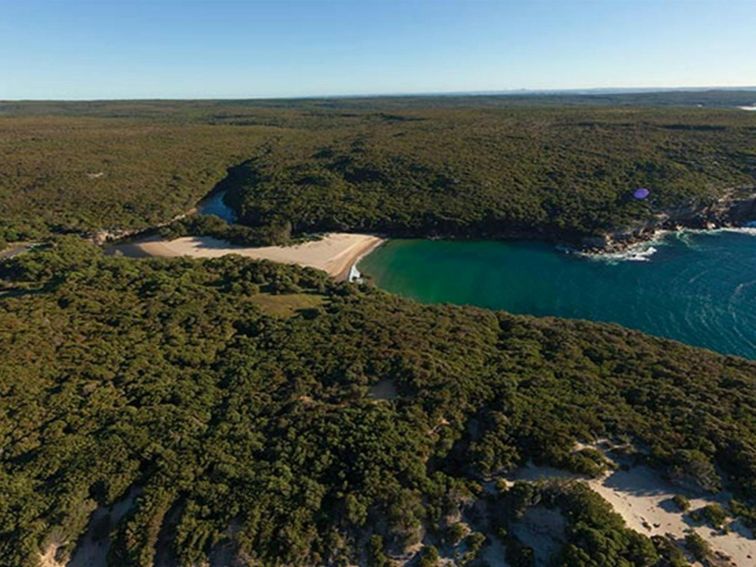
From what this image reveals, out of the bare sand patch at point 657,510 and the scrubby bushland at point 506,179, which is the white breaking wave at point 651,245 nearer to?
the scrubby bushland at point 506,179

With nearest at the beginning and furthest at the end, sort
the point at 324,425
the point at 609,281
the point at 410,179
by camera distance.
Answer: the point at 324,425 → the point at 609,281 → the point at 410,179

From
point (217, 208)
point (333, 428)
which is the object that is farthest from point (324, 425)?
point (217, 208)

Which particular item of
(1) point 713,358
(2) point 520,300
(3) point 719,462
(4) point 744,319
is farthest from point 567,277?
(3) point 719,462

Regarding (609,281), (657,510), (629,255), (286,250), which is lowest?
(609,281)

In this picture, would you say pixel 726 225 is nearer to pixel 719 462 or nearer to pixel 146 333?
pixel 719 462

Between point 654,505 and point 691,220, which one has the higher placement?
point 691,220

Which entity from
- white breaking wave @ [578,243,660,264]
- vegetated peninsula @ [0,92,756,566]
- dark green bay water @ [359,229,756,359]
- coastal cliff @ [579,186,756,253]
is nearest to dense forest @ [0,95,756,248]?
coastal cliff @ [579,186,756,253]

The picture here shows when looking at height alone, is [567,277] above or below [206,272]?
below

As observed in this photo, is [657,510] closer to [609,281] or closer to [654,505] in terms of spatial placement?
[654,505]

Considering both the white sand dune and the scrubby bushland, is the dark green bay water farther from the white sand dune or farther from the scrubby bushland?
the white sand dune
